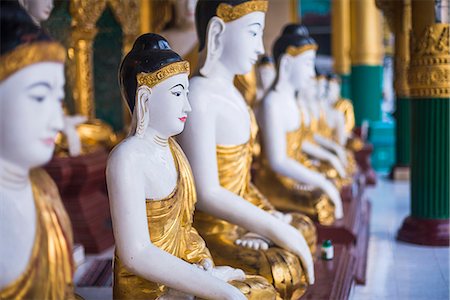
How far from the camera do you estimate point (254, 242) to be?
3.07m

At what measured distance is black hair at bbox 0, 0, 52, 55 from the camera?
1.74m

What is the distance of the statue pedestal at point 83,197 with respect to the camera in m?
4.99

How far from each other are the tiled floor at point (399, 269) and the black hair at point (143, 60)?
199cm

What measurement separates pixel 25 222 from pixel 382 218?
473cm

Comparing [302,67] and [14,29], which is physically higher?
[14,29]

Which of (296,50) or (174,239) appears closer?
(174,239)

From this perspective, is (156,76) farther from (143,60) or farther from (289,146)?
(289,146)

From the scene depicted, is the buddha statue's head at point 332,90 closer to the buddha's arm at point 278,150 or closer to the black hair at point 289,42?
the black hair at point 289,42

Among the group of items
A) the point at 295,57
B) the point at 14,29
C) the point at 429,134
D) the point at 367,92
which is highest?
the point at 14,29

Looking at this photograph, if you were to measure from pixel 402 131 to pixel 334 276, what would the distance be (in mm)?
5480

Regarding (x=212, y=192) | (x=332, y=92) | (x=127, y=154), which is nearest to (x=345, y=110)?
(x=332, y=92)

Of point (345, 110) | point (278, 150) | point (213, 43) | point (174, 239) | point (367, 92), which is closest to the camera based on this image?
point (174, 239)

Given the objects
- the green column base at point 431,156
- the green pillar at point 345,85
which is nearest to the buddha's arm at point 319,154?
the green column base at point 431,156

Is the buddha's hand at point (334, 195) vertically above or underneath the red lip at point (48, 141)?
underneath
